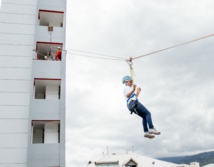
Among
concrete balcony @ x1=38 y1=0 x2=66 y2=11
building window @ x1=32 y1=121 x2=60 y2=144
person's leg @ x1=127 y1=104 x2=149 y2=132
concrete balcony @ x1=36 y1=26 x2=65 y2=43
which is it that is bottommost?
person's leg @ x1=127 y1=104 x2=149 y2=132

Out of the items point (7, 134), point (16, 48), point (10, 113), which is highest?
point (16, 48)

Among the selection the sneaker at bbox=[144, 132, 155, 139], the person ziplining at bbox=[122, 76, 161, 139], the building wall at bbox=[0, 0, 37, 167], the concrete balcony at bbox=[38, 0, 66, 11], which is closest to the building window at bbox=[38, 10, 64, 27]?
the concrete balcony at bbox=[38, 0, 66, 11]

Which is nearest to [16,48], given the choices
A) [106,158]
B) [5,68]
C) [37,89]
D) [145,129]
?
[5,68]

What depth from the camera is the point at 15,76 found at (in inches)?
723

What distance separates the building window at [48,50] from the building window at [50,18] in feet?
7.14

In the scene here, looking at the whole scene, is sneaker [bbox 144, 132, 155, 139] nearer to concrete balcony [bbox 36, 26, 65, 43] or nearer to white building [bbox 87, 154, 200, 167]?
concrete balcony [bbox 36, 26, 65, 43]

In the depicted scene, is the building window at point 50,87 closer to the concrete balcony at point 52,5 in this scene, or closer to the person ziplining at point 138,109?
the concrete balcony at point 52,5

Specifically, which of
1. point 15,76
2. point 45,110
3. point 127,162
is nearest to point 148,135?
point 45,110

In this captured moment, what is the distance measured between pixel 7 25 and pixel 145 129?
45.8 ft

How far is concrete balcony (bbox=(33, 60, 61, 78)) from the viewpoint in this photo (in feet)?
61.1

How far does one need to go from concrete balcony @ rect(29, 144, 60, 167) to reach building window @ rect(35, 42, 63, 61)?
5831 mm

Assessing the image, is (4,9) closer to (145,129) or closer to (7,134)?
(7,134)

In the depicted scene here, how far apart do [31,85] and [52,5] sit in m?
6.56

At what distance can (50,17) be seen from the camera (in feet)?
71.0
